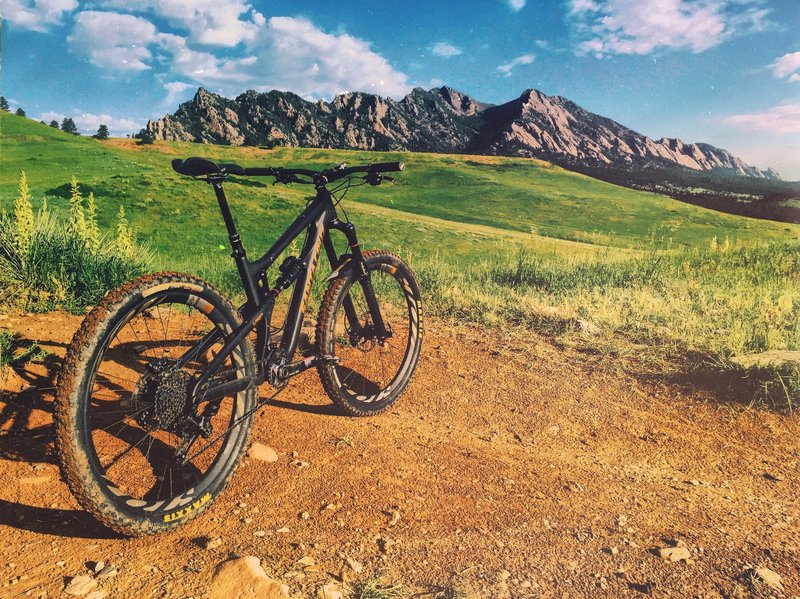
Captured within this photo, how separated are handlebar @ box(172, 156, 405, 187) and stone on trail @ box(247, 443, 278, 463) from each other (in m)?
2.02

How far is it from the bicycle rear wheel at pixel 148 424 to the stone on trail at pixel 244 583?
2.07ft

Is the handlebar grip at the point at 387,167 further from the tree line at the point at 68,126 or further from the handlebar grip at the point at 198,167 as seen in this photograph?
the tree line at the point at 68,126

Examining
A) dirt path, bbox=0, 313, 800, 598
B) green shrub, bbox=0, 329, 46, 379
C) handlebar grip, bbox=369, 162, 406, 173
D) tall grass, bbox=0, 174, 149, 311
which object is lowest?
dirt path, bbox=0, 313, 800, 598

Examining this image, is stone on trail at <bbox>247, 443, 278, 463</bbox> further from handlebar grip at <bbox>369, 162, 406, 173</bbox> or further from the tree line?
the tree line

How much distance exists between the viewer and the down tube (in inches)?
162

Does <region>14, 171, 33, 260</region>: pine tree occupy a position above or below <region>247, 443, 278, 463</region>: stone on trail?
above

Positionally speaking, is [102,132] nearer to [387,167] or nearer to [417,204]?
[417,204]

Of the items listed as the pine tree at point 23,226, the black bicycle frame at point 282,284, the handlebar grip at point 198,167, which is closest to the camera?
the black bicycle frame at point 282,284

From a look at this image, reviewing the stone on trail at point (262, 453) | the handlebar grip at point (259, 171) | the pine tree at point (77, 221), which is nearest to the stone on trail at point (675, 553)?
the stone on trail at point (262, 453)

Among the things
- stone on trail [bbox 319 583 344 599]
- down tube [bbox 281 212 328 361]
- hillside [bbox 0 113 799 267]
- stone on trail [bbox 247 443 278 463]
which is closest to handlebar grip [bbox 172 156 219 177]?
down tube [bbox 281 212 328 361]

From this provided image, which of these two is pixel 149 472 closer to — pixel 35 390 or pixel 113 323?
pixel 113 323

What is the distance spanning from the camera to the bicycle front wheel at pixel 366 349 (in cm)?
454

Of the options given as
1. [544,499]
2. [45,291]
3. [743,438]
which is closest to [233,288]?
[45,291]

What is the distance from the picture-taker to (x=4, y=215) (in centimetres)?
676
